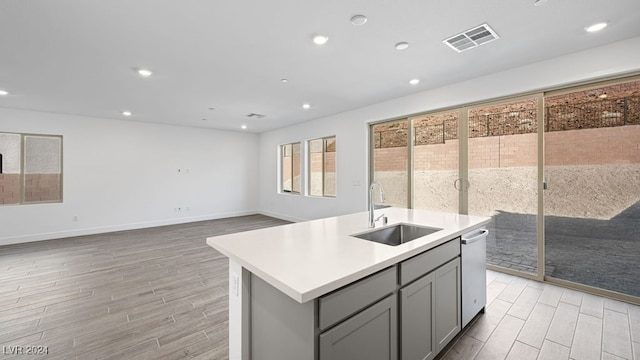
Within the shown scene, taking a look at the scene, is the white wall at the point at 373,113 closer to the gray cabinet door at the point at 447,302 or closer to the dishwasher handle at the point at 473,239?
the dishwasher handle at the point at 473,239

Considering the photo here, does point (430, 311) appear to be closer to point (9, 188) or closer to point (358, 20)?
point (358, 20)

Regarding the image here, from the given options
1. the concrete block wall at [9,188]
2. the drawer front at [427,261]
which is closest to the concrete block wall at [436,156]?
the drawer front at [427,261]

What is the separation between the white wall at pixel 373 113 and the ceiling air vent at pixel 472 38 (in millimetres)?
1046

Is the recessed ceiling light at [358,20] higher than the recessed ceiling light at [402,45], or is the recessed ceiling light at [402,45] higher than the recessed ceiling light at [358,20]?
the recessed ceiling light at [402,45]

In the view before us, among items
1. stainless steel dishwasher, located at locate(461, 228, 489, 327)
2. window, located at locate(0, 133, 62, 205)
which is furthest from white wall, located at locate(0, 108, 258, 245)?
stainless steel dishwasher, located at locate(461, 228, 489, 327)

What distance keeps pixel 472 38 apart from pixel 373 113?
2.46 meters

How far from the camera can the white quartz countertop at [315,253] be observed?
1100mm

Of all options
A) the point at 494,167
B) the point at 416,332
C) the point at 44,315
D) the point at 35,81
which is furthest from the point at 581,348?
the point at 35,81

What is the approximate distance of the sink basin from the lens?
211 centimetres

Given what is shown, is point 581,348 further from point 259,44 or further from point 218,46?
point 218,46

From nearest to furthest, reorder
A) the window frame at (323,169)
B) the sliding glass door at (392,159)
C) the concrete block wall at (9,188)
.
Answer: the sliding glass door at (392,159), the concrete block wall at (9,188), the window frame at (323,169)

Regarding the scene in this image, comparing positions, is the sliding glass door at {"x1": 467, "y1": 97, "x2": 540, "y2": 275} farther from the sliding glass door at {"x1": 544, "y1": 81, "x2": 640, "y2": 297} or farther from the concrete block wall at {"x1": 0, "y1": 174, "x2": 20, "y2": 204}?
the concrete block wall at {"x1": 0, "y1": 174, "x2": 20, "y2": 204}

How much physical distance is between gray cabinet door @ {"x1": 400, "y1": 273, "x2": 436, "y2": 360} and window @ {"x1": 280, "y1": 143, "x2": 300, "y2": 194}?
5698 mm

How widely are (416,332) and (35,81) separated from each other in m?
5.46
